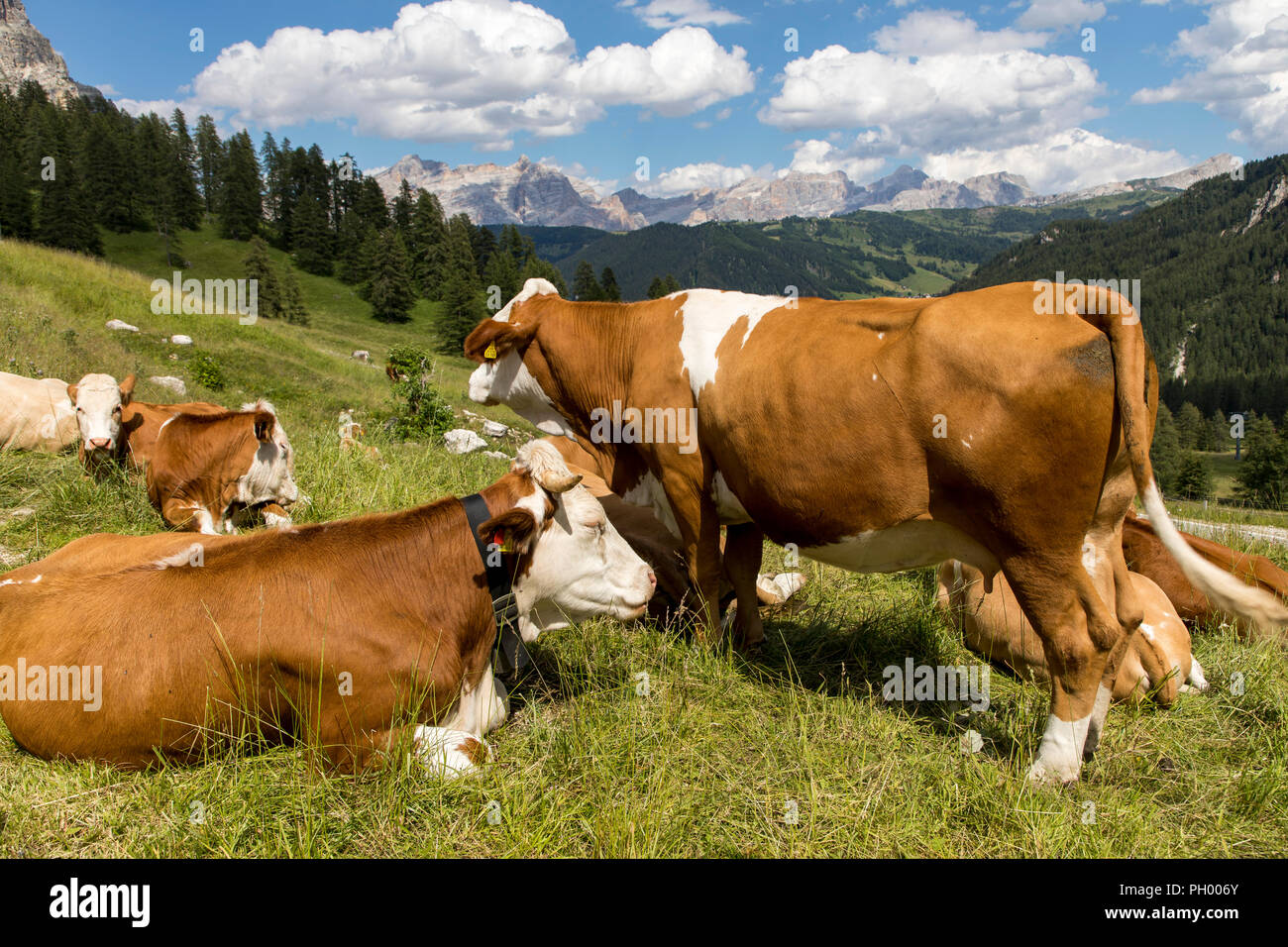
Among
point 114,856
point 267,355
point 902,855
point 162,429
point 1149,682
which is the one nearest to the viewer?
point 114,856

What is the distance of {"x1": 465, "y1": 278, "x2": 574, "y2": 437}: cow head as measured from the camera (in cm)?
661

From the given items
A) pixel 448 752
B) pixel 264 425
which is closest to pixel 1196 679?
pixel 448 752

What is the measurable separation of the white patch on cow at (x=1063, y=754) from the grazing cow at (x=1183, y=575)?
335 cm

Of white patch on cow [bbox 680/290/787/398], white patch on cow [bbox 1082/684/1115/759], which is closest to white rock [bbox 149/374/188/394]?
white patch on cow [bbox 680/290/787/398]

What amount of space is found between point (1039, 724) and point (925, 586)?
2.62 m

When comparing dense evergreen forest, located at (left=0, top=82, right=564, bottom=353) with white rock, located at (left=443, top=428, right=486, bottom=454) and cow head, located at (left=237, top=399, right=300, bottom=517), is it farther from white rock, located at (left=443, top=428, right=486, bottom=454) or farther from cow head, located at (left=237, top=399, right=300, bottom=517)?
cow head, located at (left=237, top=399, right=300, bottom=517)

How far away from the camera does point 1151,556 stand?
6.90 m

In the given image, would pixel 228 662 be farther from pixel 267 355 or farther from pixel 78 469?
pixel 267 355

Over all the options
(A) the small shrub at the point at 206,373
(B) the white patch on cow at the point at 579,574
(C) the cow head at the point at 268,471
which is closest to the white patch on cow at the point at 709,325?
(B) the white patch on cow at the point at 579,574

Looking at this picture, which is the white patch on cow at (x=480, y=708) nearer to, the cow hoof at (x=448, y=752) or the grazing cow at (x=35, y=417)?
the cow hoof at (x=448, y=752)

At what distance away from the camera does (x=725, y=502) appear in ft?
17.9

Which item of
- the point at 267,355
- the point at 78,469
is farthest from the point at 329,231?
the point at 78,469

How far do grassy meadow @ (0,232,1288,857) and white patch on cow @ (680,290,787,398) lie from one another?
1953 mm

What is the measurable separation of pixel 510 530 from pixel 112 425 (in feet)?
23.6
